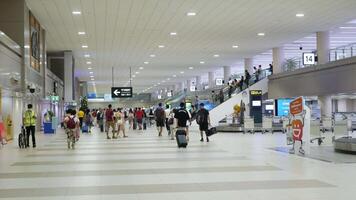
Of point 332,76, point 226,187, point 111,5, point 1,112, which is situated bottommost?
point 226,187

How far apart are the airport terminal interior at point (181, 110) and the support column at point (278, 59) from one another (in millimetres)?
87

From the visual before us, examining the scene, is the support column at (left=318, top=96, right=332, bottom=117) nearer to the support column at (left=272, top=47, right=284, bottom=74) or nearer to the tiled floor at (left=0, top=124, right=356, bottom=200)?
the support column at (left=272, top=47, right=284, bottom=74)

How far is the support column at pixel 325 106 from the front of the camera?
33219 mm

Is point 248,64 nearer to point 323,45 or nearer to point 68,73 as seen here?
point 323,45

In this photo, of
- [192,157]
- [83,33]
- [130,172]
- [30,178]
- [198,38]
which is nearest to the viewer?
[30,178]

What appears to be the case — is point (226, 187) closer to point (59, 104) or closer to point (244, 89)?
point (244, 89)

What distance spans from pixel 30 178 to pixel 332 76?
24558 millimetres

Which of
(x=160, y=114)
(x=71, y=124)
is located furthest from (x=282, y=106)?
(x=71, y=124)

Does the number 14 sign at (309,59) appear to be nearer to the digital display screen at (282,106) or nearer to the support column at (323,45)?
the support column at (323,45)

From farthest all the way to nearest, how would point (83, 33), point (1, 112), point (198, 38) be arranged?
point (198, 38), point (83, 33), point (1, 112)

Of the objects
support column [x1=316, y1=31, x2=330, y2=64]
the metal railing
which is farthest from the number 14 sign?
the metal railing

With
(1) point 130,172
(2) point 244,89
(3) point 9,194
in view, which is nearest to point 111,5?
(1) point 130,172

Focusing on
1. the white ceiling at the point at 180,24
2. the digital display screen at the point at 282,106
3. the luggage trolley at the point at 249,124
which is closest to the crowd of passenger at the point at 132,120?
the luggage trolley at the point at 249,124

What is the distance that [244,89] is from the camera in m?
40.1
